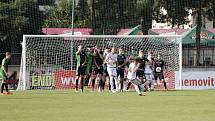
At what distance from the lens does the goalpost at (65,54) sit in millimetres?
31438

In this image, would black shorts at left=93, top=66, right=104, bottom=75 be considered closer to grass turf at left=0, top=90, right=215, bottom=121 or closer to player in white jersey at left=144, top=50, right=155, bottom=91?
player in white jersey at left=144, top=50, right=155, bottom=91

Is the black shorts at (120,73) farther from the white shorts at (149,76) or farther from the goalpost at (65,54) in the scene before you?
the goalpost at (65,54)

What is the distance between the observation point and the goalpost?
31.4 metres

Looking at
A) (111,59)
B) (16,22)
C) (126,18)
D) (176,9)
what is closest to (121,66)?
(111,59)

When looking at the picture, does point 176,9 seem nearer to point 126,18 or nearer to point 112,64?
point 126,18

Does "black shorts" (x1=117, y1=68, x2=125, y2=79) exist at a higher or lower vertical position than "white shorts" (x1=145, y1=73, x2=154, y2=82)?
higher

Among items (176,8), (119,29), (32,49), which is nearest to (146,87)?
(32,49)

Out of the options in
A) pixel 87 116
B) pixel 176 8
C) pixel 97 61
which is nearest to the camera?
pixel 87 116

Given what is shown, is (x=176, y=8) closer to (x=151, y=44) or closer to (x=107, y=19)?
(x=107, y=19)

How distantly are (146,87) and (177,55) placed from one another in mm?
5088

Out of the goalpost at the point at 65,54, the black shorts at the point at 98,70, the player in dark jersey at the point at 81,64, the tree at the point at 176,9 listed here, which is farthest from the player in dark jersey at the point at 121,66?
the tree at the point at 176,9

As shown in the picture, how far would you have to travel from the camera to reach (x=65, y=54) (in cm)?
3403

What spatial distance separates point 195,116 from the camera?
49.2 feet

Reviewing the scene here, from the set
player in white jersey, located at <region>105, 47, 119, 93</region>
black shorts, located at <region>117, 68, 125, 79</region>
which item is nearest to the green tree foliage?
black shorts, located at <region>117, 68, 125, 79</region>
